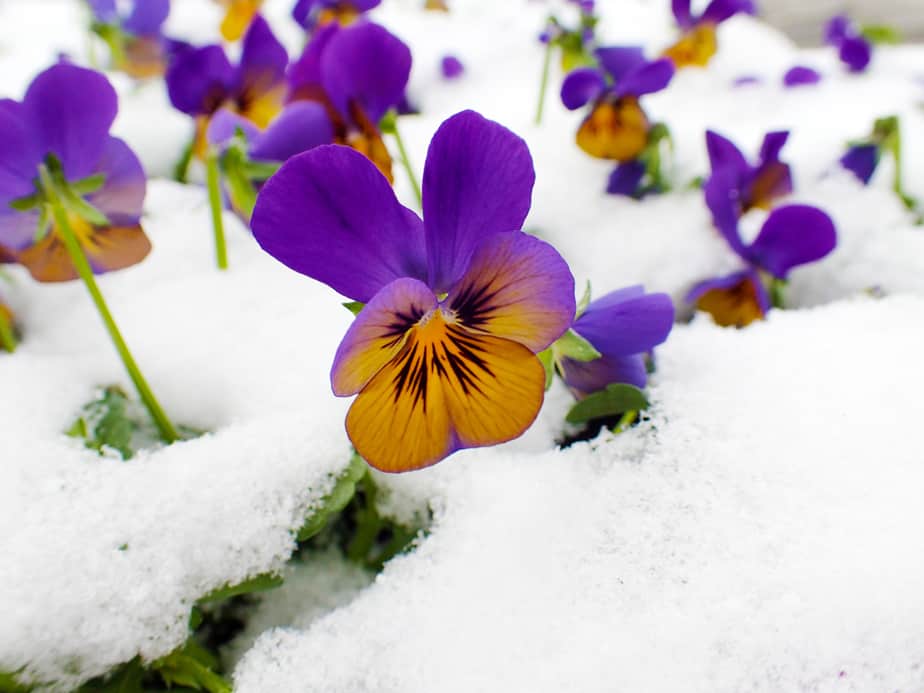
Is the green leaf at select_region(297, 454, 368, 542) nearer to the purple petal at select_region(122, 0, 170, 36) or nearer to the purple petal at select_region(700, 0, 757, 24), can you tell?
the purple petal at select_region(700, 0, 757, 24)

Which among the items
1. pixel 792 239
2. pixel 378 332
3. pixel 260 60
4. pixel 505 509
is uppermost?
pixel 260 60

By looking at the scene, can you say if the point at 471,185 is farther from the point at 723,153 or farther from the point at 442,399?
the point at 723,153

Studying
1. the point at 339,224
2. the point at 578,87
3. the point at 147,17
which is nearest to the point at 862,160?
the point at 578,87

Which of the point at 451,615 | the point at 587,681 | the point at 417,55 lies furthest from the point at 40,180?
the point at 417,55

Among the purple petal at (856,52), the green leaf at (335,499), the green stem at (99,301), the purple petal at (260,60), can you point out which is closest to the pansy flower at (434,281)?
the green leaf at (335,499)

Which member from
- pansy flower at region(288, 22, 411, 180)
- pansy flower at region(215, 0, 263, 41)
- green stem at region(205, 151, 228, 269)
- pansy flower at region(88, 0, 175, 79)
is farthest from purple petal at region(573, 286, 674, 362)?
pansy flower at region(88, 0, 175, 79)

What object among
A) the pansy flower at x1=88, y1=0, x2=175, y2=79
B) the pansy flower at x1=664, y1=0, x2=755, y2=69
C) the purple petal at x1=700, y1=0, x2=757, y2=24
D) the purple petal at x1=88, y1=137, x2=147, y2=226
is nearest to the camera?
the purple petal at x1=88, y1=137, x2=147, y2=226
